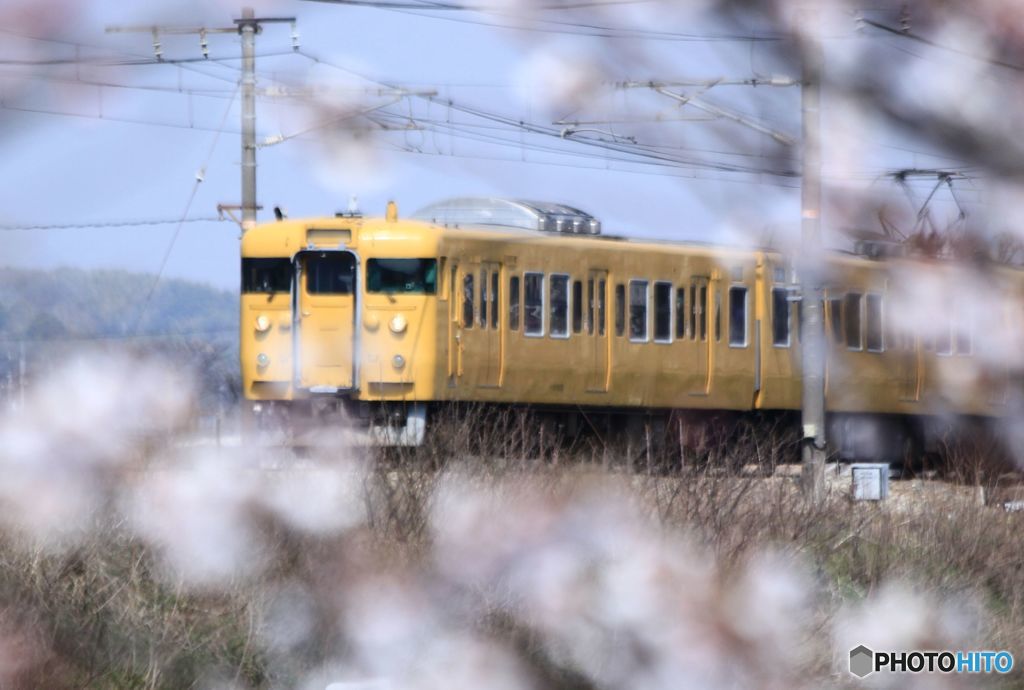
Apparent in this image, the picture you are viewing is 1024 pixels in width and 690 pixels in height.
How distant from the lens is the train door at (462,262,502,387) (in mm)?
14094

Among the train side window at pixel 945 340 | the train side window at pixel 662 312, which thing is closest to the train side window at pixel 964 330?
the train side window at pixel 945 340

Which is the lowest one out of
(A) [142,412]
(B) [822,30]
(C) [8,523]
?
(C) [8,523]

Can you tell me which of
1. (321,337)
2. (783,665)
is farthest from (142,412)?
(321,337)

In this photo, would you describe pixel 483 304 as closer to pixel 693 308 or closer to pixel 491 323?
pixel 491 323

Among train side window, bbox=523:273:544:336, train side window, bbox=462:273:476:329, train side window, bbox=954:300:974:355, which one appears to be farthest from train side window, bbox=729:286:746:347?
train side window, bbox=954:300:974:355

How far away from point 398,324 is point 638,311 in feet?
8.71

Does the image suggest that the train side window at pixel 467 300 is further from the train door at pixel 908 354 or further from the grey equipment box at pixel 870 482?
the train door at pixel 908 354

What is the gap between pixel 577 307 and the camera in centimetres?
1473

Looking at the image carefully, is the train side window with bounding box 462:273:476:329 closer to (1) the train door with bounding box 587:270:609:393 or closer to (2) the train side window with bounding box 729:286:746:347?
(1) the train door with bounding box 587:270:609:393

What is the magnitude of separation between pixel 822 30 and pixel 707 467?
6471 millimetres

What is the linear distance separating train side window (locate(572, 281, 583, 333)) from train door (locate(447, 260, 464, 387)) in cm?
120

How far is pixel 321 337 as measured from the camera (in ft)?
47.0

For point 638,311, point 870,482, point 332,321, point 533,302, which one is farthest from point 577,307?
point 870,482

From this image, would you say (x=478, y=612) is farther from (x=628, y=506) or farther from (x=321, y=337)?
(x=321, y=337)
